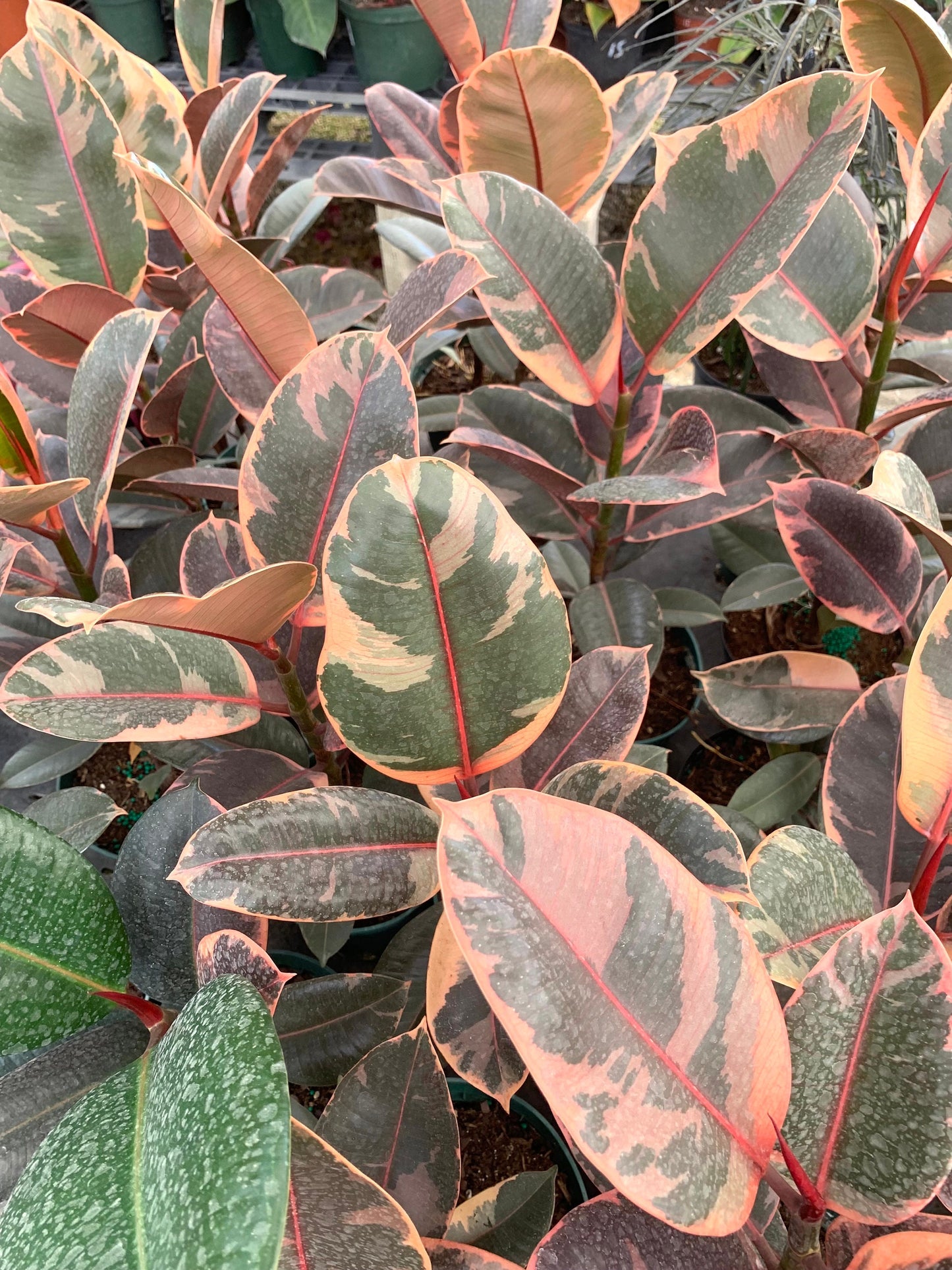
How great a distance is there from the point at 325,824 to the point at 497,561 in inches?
7.6

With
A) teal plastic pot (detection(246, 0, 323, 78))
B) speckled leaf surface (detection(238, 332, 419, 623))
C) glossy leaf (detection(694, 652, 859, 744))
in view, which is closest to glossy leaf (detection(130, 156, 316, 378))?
speckled leaf surface (detection(238, 332, 419, 623))

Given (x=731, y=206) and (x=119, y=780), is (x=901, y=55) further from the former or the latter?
(x=119, y=780)

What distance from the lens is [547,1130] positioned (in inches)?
29.9

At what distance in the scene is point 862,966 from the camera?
0.41 meters

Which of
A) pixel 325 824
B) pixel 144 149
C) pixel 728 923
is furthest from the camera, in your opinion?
pixel 144 149

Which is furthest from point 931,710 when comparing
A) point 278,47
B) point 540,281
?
point 278,47

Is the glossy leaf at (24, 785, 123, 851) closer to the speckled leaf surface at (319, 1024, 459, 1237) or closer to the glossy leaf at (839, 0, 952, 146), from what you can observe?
the speckled leaf surface at (319, 1024, 459, 1237)

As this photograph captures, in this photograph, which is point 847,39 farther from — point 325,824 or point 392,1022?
point 392,1022

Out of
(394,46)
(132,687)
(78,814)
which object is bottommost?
(78,814)

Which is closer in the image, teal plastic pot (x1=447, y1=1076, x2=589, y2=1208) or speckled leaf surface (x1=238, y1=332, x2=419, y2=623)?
speckled leaf surface (x1=238, y1=332, x2=419, y2=623)

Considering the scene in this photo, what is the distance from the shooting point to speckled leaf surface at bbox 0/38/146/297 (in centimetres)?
77

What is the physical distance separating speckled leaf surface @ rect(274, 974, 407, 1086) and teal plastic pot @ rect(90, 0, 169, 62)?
287 centimetres

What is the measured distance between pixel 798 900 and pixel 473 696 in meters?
0.22

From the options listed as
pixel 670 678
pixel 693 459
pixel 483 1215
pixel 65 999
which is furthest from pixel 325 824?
pixel 670 678
